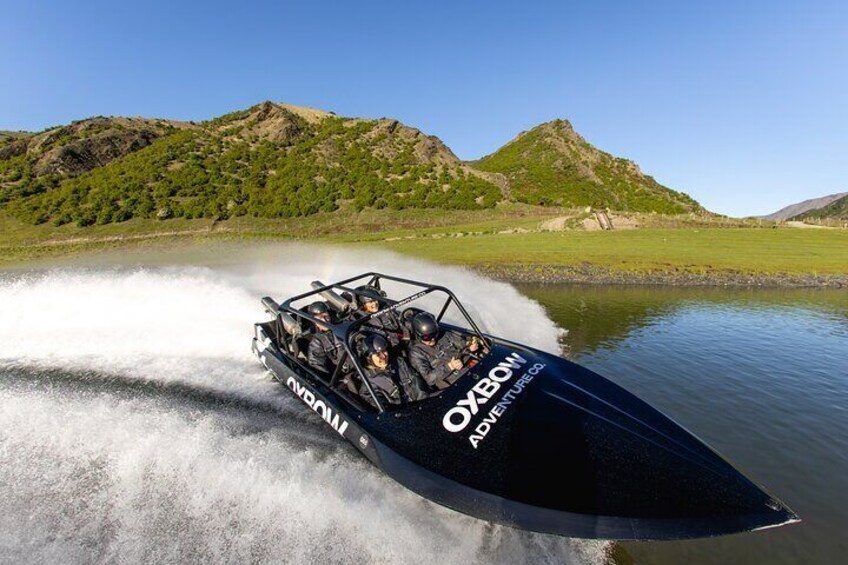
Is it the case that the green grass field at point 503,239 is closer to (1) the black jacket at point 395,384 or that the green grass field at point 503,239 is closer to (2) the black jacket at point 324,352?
(2) the black jacket at point 324,352

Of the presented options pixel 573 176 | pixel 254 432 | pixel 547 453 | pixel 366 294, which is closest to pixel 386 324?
pixel 366 294

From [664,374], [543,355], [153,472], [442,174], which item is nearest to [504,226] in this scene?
[442,174]

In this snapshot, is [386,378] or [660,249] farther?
[660,249]

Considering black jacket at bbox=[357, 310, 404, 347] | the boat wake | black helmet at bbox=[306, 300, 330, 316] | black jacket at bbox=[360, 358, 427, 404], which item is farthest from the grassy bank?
the boat wake

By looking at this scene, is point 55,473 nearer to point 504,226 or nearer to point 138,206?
point 504,226

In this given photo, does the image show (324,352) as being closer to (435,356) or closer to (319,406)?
(319,406)

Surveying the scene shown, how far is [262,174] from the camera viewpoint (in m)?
54.7

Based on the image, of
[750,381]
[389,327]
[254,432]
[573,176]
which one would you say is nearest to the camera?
[254,432]

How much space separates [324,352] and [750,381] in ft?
→ 34.2

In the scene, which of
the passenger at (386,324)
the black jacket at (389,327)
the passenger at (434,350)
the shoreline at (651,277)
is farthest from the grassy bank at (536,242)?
the passenger at (434,350)

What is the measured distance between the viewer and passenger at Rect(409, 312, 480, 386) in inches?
284

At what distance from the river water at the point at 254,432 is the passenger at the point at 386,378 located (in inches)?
44.4

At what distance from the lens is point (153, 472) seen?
20.0 feet

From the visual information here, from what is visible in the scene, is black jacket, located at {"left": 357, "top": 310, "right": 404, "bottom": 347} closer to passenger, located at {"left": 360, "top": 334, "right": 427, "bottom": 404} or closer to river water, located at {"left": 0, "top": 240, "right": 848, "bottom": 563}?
passenger, located at {"left": 360, "top": 334, "right": 427, "bottom": 404}
